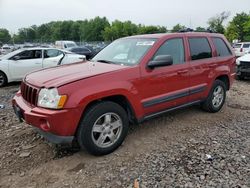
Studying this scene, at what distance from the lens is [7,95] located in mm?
7578

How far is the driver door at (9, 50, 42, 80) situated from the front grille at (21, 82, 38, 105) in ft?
18.0

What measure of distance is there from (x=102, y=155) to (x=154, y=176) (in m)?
0.85

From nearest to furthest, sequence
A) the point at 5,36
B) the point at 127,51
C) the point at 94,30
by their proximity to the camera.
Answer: the point at 127,51
the point at 94,30
the point at 5,36

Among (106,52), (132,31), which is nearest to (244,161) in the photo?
(106,52)

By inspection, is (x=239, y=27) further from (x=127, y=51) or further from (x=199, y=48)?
(x=127, y=51)

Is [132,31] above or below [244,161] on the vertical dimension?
above

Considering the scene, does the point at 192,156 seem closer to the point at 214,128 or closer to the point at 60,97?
the point at 214,128

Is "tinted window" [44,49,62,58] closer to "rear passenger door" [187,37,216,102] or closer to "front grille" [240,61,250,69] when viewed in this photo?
"rear passenger door" [187,37,216,102]

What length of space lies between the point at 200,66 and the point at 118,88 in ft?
6.69

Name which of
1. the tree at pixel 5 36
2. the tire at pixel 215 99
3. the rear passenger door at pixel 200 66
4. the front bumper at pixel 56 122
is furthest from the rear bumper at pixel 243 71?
the tree at pixel 5 36

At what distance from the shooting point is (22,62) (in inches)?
356

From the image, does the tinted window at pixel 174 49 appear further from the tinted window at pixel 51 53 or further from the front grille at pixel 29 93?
the tinted window at pixel 51 53

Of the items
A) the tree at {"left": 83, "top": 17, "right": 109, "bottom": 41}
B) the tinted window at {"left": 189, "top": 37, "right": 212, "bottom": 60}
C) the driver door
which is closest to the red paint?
the tinted window at {"left": 189, "top": 37, "right": 212, "bottom": 60}

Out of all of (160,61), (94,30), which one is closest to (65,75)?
(160,61)
